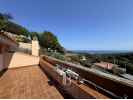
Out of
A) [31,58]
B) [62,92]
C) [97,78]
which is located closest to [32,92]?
[62,92]

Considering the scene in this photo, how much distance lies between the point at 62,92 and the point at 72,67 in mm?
1383

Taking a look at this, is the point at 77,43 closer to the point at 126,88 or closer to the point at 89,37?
the point at 89,37

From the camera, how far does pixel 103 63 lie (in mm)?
14086

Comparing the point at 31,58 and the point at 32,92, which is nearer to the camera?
the point at 32,92

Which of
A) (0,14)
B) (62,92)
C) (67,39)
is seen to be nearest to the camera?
(62,92)

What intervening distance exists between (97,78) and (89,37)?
3045 centimetres

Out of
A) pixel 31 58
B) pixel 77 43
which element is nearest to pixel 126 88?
pixel 31 58

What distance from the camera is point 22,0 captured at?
1354 centimetres

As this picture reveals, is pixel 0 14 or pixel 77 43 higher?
pixel 0 14

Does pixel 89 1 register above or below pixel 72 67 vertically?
above

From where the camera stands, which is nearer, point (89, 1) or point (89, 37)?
point (89, 1)

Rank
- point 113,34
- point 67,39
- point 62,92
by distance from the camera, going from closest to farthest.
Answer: point 62,92 → point 67,39 → point 113,34

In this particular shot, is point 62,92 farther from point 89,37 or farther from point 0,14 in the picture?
point 89,37

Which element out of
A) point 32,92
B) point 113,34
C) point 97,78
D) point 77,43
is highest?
point 113,34
